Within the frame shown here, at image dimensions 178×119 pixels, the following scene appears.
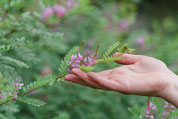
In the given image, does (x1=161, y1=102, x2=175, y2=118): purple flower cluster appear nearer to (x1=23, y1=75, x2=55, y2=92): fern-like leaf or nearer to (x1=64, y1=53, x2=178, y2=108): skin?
(x1=64, y1=53, x2=178, y2=108): skin

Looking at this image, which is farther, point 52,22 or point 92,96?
point 92,96

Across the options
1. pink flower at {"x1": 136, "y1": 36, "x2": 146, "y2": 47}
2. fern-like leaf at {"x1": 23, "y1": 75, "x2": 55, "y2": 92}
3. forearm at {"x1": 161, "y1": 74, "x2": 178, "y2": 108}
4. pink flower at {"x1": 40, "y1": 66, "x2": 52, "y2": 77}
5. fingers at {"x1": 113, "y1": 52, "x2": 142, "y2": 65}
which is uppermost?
fingers at {"x1": 113, "y1": 52, "x2": 142, "y2": 65}

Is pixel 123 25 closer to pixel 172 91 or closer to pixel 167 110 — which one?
pixel 167 110

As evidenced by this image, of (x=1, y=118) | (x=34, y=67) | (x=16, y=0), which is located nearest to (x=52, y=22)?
(x=16, y=0)

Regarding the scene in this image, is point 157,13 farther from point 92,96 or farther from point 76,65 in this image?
point 76,65

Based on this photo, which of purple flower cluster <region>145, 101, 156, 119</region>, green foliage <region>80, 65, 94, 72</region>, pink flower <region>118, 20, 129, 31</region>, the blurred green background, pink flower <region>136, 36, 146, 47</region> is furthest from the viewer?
pink flower <region>118, 20, 129, 31</region>

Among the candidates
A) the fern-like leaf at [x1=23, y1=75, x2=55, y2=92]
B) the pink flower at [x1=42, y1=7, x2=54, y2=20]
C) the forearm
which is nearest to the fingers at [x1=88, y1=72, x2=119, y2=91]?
the fern-like leaf at [x1=23, y1=75, x2=55, y2=92]

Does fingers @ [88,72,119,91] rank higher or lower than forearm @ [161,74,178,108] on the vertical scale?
higher

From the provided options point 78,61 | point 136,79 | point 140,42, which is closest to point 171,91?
point 136,79
